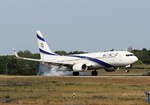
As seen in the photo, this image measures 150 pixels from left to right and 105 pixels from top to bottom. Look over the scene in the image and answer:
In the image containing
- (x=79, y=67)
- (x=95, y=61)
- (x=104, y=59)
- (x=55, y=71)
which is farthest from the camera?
(x=55, y=71)

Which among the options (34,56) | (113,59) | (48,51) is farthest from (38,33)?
(34,56)

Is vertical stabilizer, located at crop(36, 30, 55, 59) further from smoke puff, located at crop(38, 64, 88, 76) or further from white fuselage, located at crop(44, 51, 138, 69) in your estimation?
white fuselage, located at crop(44, 51, 138, 69)

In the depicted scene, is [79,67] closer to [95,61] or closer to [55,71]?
[95,61]

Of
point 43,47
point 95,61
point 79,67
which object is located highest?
point 43,47

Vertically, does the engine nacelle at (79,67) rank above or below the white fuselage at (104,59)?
below

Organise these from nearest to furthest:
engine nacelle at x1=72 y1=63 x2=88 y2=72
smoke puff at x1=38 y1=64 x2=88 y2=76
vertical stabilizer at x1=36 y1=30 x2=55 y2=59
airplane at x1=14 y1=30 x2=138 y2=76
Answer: airplane at x1=14 y1=30 x2=138 y2=76
engine nacelle at x1=72 y1=63 x2=88 y2=72
smoke puff at x1=38 y1=64 x2=88 y2=76
vertical stabilizer at x1=36 y1=30 x2=55 y2=59

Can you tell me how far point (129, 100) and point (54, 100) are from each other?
5.92 m

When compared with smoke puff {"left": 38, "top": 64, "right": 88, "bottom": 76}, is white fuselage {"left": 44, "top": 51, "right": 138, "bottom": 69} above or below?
above

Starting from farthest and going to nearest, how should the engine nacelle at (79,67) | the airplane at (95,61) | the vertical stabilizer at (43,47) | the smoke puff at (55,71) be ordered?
1. the vertical stabilizer at (43,47)
2. the smoke puff at (55,71)
3. the engine nacelle at (79,67)
4. the airplane at (95,61)

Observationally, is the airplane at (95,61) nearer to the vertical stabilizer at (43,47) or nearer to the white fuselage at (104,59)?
the white fuselage at (104,59)

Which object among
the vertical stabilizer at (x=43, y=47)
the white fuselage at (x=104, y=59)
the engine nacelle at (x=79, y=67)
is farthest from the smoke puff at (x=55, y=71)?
the engine nacelle at (x=79, y=67)

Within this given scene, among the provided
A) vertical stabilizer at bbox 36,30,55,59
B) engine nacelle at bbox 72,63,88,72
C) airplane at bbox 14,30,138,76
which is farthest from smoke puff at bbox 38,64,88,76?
engine nacelle at bbox 72,63,88,72

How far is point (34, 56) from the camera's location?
A: 165 m

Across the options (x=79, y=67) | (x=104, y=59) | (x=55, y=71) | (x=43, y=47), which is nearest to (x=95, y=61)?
(x=104, y=59)
